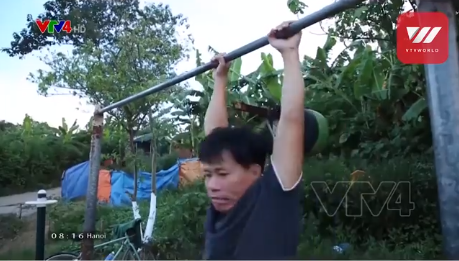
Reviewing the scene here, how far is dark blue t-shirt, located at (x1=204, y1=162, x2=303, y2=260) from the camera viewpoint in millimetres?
654

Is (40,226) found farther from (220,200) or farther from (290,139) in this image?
(290,139)

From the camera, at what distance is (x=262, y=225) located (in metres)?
0.66

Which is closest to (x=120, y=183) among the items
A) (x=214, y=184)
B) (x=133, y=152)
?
(x=133, y=152)

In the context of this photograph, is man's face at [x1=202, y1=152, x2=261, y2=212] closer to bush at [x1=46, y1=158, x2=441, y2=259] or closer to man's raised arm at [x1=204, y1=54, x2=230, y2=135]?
man's raised arm at [x1=204, y1=54, x2=230, y2=135]

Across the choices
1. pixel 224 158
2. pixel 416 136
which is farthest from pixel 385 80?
pixel 224 158

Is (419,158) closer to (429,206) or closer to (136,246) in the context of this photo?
(429,206)

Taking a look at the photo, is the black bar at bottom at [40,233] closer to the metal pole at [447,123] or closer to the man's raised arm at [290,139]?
the metal pole at [447,123]

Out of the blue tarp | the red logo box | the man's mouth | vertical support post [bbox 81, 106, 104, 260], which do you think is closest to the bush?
the blue tarp

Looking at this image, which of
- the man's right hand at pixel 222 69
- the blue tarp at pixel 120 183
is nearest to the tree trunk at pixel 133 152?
the blue tarp at pixel 120 183

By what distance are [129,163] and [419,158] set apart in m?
1.18

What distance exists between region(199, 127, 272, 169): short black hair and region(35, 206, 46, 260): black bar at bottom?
1.30m

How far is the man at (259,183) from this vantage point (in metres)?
0.65

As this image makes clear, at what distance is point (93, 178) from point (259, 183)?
50.4 inches

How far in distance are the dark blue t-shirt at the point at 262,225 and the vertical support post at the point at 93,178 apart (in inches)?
47.9
